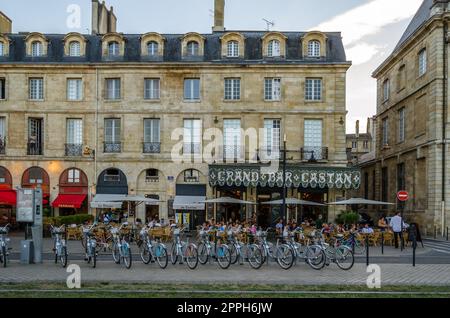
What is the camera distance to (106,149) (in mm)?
33188

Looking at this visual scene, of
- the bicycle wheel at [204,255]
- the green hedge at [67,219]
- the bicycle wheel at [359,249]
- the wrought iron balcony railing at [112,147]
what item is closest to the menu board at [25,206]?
the bicycle wheel at [204,255]

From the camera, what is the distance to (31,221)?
1609 cm

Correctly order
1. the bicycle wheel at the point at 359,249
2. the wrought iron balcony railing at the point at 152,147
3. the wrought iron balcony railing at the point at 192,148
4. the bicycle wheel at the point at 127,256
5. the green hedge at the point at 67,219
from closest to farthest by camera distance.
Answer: the bicycle wheel at the point at 127,256 < the bicycle wheel at the point at 359,249 < the green hedge at the point at 67,219 < the wrought iron balcony railing at the point at 192,148 < the wrought iron balcony railing at the point at 152,147

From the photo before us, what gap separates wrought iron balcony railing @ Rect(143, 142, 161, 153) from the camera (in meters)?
32.9

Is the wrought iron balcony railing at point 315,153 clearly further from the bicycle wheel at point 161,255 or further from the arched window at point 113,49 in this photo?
the bicycle wheel at point 161,255

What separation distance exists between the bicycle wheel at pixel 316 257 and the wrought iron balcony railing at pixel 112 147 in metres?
20.1

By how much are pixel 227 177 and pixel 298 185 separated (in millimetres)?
3954

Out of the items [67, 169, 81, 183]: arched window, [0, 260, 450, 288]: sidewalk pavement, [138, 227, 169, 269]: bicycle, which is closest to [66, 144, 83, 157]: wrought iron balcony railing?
[67, 169, 81, 183]: arched window

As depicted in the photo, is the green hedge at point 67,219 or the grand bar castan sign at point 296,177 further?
the grand bar castan sign at point 296,177

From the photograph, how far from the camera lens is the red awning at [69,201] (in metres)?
32.0

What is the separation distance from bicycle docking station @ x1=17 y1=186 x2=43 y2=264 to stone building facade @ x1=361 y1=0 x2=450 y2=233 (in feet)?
69.6

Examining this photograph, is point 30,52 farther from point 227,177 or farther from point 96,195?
point 227,177

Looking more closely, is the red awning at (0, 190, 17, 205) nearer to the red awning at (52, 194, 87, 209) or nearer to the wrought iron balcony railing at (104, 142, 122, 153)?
the red awning at (52, 194, 87, 209)
